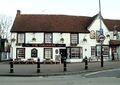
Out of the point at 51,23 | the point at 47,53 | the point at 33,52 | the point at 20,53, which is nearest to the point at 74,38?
the point at 51,23

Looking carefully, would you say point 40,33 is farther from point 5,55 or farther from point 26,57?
point 5,55

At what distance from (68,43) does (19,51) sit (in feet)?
26.2

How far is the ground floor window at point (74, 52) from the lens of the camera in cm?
5472

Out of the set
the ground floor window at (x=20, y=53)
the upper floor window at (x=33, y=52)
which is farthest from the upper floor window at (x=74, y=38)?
the ground floor window at (x=20, y=53)

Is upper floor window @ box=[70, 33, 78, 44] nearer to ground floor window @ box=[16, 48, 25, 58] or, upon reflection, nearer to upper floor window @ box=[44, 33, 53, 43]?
upper floor window @ box=[44, 33, 53, 43]

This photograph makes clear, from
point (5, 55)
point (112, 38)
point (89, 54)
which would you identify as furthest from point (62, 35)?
point (5, 55)

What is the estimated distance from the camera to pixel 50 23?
2228 inches

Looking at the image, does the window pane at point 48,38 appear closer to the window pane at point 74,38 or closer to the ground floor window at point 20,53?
the window pane at point 74,38

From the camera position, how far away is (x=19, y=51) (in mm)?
53625

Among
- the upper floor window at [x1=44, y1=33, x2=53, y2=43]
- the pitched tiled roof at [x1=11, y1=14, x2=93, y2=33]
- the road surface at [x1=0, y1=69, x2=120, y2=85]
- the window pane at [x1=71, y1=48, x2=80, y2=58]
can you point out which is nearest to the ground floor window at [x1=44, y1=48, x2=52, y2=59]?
the upper floor window at [x1=44, y1=33, x2=53, y2=43]

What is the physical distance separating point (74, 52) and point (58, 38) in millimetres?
3481

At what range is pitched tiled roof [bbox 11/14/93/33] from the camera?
5459cm
